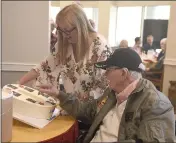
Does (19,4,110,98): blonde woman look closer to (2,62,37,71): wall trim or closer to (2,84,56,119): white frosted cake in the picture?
(2,84,56,119): white frosted cake

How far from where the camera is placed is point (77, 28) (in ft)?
5.97

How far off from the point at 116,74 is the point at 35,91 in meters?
0.61

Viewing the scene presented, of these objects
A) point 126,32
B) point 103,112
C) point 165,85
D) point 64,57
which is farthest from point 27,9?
point 126,32

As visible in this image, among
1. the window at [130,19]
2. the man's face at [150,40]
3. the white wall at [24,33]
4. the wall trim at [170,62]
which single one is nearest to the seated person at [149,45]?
the man's face at [150,40]

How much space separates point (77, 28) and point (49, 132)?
0.74 metres

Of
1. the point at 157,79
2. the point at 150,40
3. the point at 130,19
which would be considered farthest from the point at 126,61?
the point at 130,19

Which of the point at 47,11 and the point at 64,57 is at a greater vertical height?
the point at 47,11

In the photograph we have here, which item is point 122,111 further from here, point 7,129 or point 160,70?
point 160,70

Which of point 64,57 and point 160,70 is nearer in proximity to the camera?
point 64,57

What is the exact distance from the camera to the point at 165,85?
4555 mm

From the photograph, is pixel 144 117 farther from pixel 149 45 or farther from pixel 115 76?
pixel 149 45

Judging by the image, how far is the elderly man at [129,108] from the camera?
1.34 meters

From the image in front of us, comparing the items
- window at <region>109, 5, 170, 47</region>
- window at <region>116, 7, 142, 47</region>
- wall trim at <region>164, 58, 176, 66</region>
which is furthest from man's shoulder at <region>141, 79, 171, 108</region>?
window at <region>116, 7, 142, 47</region>

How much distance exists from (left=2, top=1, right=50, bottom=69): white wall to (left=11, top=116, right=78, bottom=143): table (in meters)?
1.71
